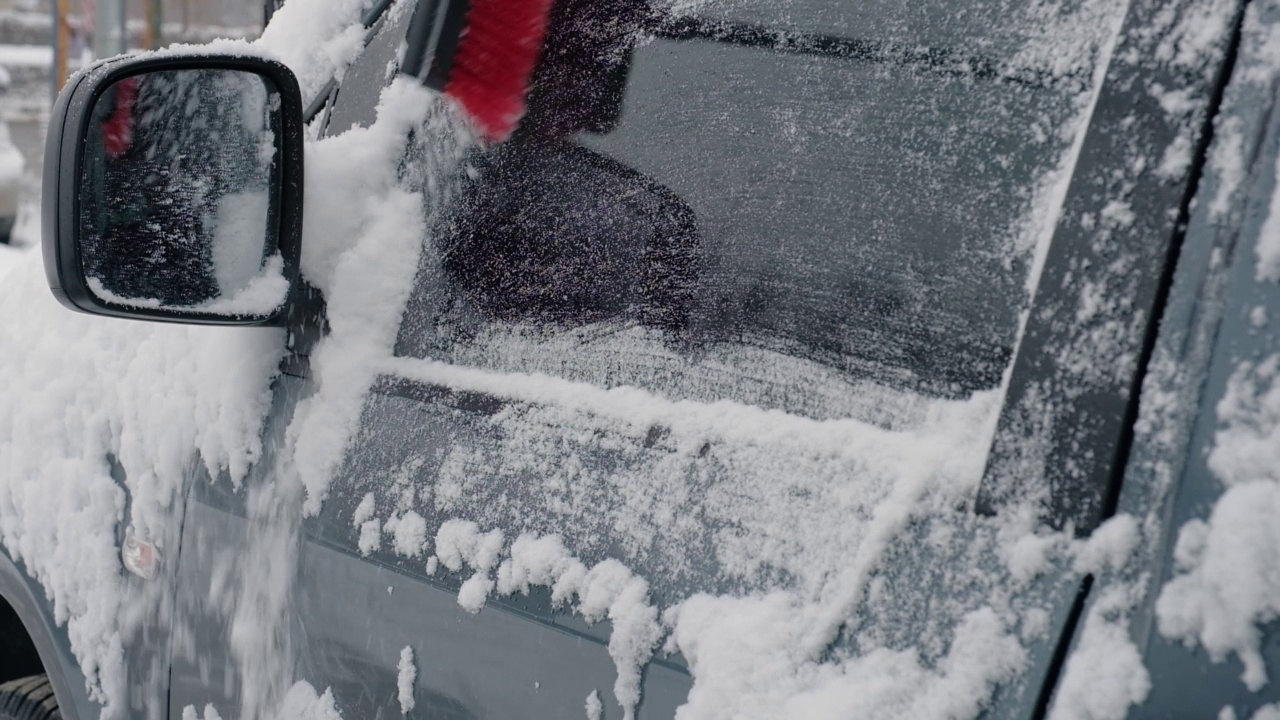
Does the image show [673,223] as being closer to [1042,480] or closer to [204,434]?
[1042,480]

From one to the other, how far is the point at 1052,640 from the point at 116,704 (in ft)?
5.74

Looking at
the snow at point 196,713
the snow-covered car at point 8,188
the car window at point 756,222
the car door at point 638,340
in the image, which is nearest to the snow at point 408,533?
the car door at point 638,340

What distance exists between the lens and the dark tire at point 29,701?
7.89 feet

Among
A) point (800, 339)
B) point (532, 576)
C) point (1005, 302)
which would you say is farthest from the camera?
point (532, 576)

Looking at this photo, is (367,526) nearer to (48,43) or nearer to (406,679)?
Answer: (406,679)

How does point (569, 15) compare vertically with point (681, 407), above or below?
above

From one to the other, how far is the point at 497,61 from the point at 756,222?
55cm

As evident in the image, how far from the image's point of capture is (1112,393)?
0.93 m

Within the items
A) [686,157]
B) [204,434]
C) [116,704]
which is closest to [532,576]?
[686,157]

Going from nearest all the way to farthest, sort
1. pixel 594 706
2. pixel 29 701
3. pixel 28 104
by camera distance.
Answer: pixel 594 706
pixel 29 701
pixel 28 104

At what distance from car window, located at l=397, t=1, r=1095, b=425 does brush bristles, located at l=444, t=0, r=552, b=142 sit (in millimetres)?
40

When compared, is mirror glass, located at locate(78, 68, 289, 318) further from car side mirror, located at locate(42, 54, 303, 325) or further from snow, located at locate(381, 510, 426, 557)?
snow, located at locate(381, 510, 426, 557)

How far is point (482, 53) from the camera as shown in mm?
1665

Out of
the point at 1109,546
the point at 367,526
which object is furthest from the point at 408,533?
the point at 1109,546
